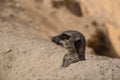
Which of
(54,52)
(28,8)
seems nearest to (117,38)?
(28,8)

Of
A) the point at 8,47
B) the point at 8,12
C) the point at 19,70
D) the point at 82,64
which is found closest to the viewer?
the point at 82,64

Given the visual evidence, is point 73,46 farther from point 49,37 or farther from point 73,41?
point 49,37

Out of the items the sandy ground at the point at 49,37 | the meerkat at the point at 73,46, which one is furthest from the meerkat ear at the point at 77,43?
the sandy ground at the point at 49,37

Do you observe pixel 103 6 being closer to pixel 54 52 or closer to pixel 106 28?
pixel 106 28

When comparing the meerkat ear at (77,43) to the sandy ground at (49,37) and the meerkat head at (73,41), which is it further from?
the sandy ground at (49,37)

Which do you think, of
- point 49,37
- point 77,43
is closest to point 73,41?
point 77,43

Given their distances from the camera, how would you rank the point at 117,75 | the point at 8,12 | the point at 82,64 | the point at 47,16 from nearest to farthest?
the point at 117,75 → the point at 82,64 → the point at 8,12 → the point at 47,16

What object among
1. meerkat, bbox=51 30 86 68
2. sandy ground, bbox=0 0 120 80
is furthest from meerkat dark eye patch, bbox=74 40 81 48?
sandy ground, bbox=0 0 120 80

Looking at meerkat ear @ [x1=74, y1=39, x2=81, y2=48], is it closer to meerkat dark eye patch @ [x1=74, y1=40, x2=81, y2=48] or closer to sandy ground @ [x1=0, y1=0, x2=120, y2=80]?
meerkat dark eye patch @ [x1=74, y1=40, x2=81, y2=48]
